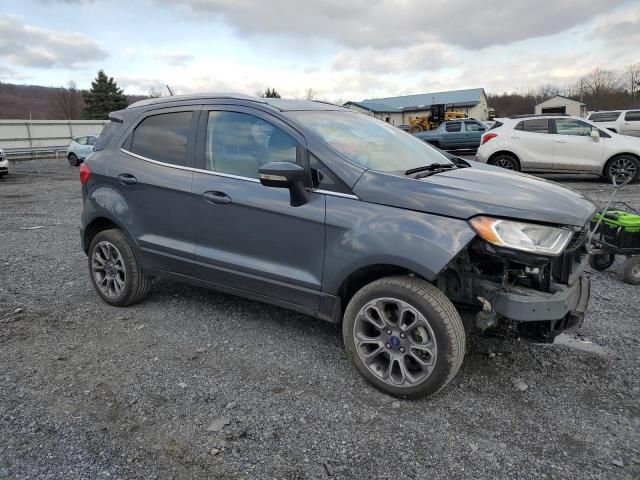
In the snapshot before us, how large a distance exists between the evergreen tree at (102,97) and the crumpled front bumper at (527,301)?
205 feet

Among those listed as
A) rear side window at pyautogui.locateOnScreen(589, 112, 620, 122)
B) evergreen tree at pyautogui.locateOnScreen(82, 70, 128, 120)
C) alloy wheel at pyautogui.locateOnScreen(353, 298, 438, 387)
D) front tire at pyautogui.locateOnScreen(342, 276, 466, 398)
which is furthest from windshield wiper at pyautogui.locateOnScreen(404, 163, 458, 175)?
evergreen tree at pyautogui.locateOnScreen(82, 70, 128, 120)

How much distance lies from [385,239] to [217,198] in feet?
4.40

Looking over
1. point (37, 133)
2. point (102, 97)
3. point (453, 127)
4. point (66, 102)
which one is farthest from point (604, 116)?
point (66, 102)

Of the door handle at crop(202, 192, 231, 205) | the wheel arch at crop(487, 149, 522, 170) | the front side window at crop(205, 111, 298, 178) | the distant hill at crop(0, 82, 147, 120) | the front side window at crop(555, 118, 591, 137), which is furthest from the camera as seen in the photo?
the distant hill at crop(0, 82, 147, 120)

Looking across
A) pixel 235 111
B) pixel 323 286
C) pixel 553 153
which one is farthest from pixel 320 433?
pixel 553 153

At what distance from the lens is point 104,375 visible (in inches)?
124

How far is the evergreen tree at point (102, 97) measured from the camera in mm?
58000

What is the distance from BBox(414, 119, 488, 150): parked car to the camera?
19.9 m

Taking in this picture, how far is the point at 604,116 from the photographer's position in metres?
18.4

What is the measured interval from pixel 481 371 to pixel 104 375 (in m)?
2.51

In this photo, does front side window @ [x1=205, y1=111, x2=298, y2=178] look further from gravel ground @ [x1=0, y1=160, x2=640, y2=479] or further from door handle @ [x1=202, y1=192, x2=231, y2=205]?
gravel ground @ [x1=0, y1=160, x2=640, y2=479]

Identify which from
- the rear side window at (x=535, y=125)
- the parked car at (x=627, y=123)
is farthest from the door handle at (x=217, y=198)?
the parked car at (x=627, y=123)

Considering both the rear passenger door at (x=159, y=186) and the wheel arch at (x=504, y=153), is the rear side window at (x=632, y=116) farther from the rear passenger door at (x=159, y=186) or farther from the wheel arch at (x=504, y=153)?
the rear passenger door at (x=159, y=186)

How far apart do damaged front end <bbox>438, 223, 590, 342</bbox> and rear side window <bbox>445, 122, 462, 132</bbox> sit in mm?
18168
